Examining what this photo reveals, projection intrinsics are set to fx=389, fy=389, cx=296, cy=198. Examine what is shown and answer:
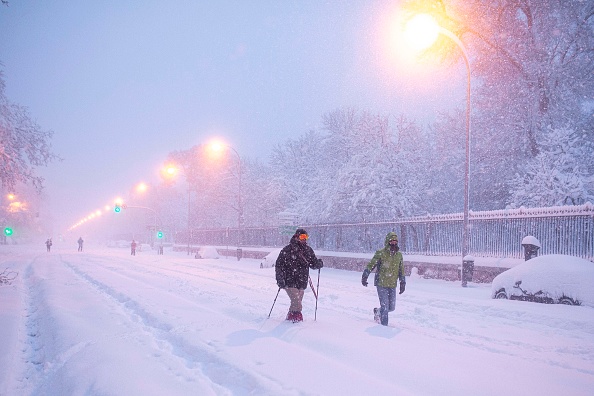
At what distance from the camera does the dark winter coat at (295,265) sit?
7660 millimetres

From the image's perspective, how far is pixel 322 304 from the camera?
412 inches

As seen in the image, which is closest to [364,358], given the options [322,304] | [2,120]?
[322,304]

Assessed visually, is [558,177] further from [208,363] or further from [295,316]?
[208,363]

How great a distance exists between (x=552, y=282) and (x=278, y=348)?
8.18 m

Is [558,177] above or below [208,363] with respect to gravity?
above

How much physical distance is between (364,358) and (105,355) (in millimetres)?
3544

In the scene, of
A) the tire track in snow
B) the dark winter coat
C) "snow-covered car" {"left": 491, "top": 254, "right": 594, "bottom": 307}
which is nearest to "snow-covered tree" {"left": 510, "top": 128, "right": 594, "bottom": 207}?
"snow-covered car" {"left": 491, "top": 254, "right": 594, "bottom": 307}

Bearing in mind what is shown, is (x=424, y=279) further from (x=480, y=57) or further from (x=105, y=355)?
(x=105, y=355)

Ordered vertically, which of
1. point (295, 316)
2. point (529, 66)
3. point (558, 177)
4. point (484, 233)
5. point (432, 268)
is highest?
point (529, 66)

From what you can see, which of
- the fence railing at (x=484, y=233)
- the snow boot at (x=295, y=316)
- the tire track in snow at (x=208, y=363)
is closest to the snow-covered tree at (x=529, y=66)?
the fence railing at (x=484, y=233)

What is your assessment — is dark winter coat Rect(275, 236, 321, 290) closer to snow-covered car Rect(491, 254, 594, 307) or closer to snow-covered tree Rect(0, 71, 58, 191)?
snow-covered car Rect(491, 254, 594, 307)

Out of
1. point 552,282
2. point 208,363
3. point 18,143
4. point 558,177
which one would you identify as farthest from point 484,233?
point 18,143

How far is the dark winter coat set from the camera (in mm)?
7660

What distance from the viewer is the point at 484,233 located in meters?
16.1
